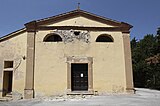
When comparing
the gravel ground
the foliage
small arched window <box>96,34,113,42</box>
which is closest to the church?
small arched window <box>96,34,113,42</box>

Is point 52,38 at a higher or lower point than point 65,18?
lower

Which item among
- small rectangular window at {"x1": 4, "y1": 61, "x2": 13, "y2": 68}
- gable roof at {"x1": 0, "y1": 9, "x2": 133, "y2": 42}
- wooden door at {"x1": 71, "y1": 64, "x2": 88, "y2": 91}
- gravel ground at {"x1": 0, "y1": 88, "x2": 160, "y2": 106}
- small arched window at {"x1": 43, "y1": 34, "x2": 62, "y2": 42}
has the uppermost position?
gable roof at {"x1": 0, "y1": 9, "x2": 133, "y2": 42}

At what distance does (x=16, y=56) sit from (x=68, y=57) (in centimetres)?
408

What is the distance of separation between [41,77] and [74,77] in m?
2.50

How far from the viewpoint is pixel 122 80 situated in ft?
48.1

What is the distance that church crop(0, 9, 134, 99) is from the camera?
571 inches

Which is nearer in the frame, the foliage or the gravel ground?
the gravel ground

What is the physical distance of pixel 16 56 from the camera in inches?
599

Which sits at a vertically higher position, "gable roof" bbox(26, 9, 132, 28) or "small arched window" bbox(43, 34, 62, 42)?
"gable roof" bbox(26, 9, 132, 28)

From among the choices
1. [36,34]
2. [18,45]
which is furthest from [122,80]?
[18,45]

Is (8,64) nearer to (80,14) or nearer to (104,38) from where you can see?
(80,14)

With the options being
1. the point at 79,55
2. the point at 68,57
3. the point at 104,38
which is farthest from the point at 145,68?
the point at 68,57

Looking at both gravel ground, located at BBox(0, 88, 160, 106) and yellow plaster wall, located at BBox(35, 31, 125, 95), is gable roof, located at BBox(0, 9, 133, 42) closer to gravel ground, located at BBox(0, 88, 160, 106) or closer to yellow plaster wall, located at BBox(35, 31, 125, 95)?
yellow plaster wall, located at BBox(35, 31, 125, 95)

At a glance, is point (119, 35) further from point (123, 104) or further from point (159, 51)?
point (159, 51)
